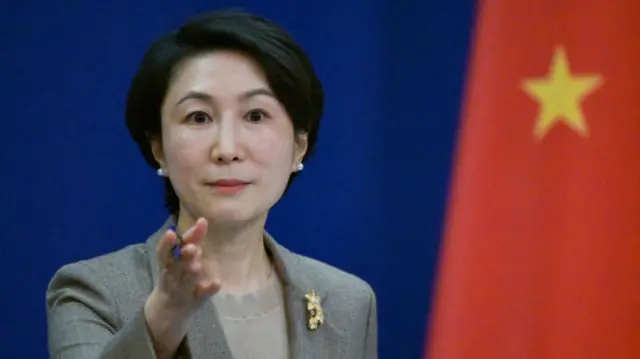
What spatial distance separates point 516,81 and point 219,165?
63cm

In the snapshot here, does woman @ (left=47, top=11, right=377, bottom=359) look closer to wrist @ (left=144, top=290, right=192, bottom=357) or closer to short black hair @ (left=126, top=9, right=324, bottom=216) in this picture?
short black hair @ (left=126, top=9, right=324, bottom=216)

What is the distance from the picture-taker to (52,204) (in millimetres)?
1607

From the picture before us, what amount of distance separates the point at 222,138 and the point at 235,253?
192mm

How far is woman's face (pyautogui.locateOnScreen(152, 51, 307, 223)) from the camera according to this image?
1.12 meters

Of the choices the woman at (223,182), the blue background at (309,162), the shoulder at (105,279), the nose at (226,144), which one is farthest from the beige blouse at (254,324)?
the blue background at (309,162)

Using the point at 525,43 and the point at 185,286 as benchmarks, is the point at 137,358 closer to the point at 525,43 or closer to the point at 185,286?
the point at 185,286

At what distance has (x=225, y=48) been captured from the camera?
1161 mm

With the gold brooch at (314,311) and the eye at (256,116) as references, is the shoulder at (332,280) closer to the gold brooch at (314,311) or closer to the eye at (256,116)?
the gold brooch at (314,311)

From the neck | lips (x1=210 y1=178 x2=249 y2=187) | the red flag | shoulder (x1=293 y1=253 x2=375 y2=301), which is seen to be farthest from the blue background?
lips (x1=210 y1=178 x2=249 y2=187)

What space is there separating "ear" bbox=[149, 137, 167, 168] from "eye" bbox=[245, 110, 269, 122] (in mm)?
148

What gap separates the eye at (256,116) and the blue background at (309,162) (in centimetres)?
58

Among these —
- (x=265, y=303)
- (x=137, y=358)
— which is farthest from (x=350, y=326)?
(x=137, y=358)

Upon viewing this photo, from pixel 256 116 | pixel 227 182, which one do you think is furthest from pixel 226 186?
pixel 256 116

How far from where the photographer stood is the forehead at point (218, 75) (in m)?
1.13
